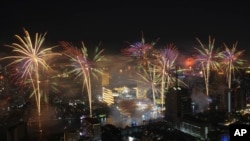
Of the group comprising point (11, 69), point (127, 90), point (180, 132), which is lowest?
point (180, 132)

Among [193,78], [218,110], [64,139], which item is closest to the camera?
[64,139]

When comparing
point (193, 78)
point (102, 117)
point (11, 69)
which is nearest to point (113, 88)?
point (102, 117)

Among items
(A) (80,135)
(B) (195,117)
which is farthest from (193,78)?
(A) (80,135)

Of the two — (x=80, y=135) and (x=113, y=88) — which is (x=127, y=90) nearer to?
(x=113, y=88)

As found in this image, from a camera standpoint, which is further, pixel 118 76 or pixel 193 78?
pixel 118 76

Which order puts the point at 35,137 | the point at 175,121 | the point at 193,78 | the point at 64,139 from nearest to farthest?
the point at 64,139 → the point at 35,137 → the point at 175,121 → the point at 193,78

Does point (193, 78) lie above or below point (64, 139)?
above

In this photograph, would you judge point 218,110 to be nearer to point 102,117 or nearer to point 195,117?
point 195,117

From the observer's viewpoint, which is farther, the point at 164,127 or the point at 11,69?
the point at 11,69

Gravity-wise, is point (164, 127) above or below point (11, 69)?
below
